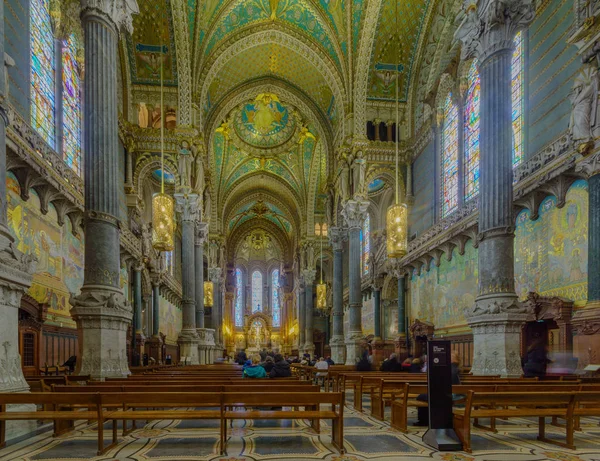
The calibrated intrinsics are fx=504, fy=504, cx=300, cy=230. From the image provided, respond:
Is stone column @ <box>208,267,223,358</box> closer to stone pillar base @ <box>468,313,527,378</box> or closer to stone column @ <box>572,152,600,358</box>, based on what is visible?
stone column @ <box>572,152,600,358</box>

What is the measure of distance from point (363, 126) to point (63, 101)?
40.6ft

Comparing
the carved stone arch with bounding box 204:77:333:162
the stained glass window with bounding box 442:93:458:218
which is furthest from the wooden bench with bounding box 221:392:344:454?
the carved stone arch with bounding box 204:77:333:162

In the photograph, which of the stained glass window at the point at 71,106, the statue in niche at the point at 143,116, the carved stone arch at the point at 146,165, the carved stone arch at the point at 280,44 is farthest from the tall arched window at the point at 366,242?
the stained glass window at the point at 71,106

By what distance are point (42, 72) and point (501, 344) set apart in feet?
43.0

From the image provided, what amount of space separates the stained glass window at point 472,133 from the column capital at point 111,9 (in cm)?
1223

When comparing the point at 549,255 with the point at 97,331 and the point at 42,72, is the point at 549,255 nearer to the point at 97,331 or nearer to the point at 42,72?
the point at 97,331

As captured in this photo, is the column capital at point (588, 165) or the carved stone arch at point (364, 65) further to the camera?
the carved stone arch at point (364, 65)

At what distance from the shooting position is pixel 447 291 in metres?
19.1

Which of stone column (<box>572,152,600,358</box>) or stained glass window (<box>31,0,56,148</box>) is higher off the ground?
stained glass window (<box>31,0,56,148</box>)

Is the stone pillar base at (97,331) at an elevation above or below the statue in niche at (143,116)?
below

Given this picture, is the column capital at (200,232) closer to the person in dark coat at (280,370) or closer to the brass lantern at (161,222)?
the brass lantern at (161,222)

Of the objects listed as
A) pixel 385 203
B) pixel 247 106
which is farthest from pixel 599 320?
pixel 247 106

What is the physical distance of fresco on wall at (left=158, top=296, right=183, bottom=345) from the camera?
92.3 feet

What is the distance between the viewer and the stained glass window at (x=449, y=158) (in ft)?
63.8
